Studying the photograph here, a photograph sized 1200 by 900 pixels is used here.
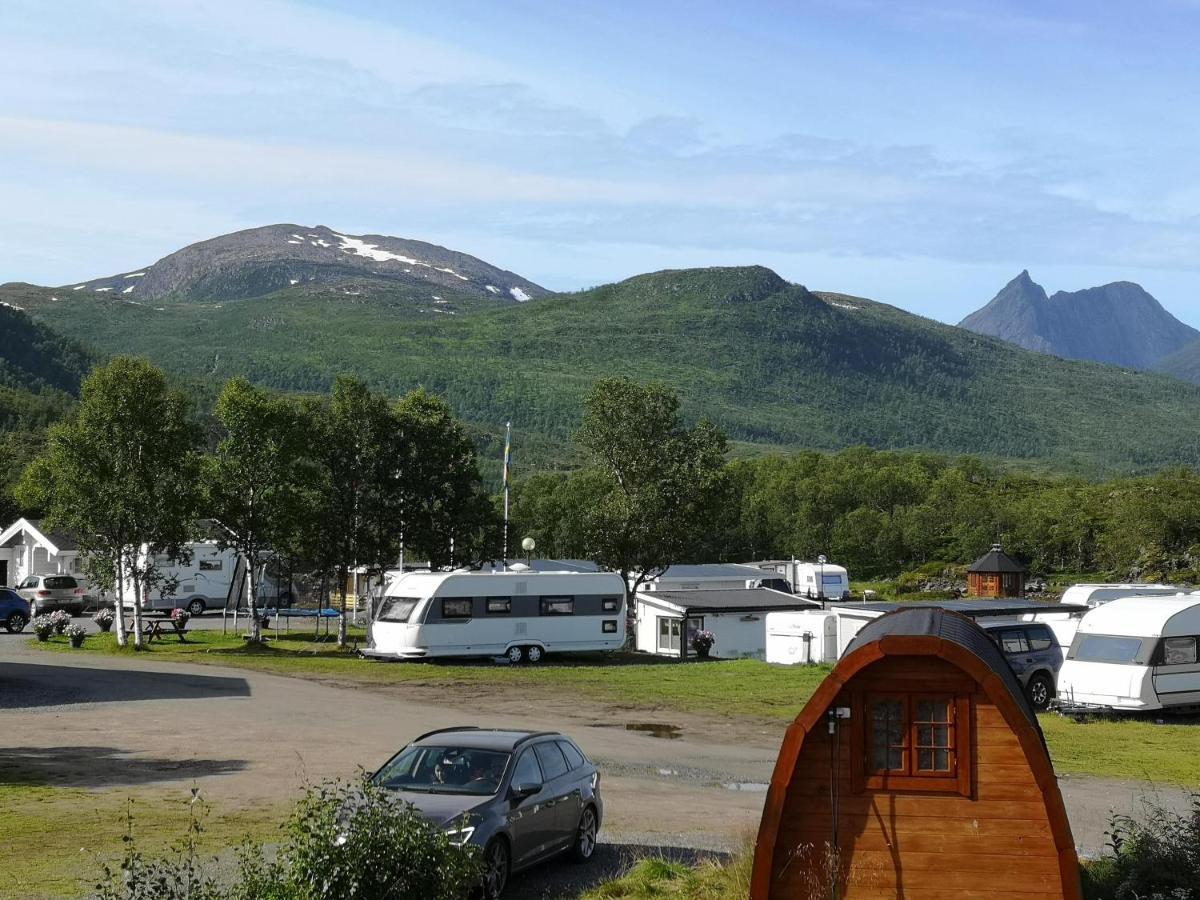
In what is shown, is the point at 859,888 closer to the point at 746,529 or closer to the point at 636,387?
the point at 636,387

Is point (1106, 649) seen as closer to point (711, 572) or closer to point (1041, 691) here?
point (1041, 691)

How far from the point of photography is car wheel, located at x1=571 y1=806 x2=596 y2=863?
13.5 m

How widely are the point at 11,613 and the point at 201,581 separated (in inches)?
492

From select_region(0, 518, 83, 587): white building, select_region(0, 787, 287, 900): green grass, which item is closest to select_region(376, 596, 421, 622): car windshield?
select_region(0, 787, 287, 900): green grass

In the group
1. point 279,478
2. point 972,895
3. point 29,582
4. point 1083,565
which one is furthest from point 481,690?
point 1083,565

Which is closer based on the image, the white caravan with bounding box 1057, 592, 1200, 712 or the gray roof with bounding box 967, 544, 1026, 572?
the white caravan with bounding box 1057, 592, 1200, 712

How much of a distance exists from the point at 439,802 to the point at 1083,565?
312 feet

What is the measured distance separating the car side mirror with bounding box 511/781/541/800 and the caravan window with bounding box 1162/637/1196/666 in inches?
721

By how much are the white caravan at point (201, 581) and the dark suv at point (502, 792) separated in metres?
44.4

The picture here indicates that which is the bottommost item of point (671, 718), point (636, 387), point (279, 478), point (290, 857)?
point (671, 718)

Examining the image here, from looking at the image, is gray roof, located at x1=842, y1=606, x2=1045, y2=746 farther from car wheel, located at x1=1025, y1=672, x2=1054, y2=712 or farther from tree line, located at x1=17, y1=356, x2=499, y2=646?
tree line, located at x1=17, y1=356, x2=499, y2=646

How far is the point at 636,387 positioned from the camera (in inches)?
2090

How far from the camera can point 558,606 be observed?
39.2 metres

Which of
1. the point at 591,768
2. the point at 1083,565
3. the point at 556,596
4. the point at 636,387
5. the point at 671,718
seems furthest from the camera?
the point at 1083,565
